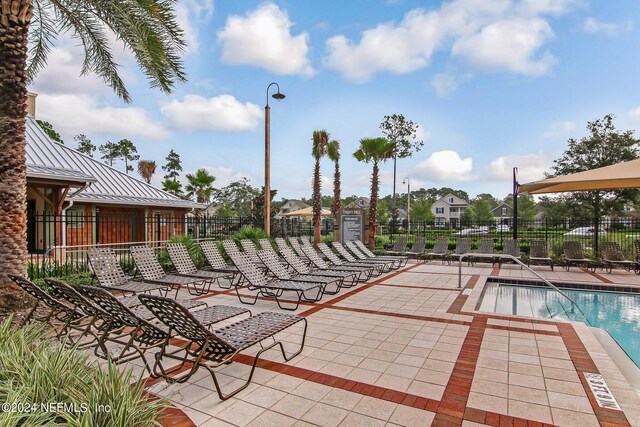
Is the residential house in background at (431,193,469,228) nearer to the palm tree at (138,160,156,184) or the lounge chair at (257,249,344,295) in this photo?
the palm tree at (138,160,156,184)

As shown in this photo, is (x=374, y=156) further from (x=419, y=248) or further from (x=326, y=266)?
(x=326, y=266)

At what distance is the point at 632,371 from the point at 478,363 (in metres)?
1.72

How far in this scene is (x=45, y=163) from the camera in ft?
43.0

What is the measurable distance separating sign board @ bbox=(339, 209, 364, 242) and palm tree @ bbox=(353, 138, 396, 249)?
1.87 feet

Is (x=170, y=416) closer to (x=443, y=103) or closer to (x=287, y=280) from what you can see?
(x=287, y=280)

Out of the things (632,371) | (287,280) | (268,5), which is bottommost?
(632,371)

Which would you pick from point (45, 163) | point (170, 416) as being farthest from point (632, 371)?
point (45, 163)

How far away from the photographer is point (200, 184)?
25281mm

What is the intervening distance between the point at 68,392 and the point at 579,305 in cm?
943

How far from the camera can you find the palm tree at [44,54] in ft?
17.3

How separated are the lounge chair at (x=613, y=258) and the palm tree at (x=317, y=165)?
10.8m

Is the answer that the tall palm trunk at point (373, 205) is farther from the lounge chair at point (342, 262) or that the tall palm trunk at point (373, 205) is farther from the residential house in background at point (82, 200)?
the residential house in background at point (82, 200)

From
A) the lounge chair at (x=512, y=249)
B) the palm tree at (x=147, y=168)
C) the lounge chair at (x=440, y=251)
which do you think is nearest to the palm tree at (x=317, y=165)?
the lounge chair at (x=440, y=251)

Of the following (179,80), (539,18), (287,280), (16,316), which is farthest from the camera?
(539,18)
